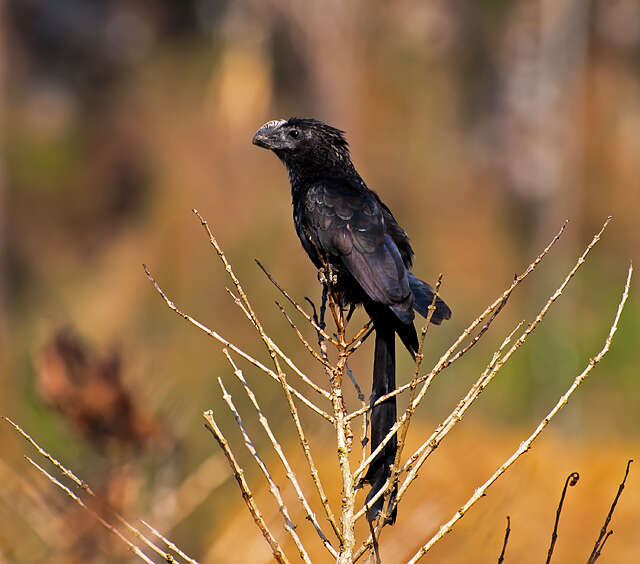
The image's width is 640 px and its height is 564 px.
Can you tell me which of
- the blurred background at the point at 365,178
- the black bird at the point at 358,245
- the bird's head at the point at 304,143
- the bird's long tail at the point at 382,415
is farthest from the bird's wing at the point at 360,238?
the blurred background at the point at 365,178

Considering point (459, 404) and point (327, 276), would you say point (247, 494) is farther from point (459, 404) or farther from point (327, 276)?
point (327, 276)

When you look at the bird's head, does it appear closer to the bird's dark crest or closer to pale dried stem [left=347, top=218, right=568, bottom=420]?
the bird's dark crest

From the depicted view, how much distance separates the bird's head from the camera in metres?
3.58

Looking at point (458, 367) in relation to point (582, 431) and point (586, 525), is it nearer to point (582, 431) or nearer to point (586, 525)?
point (582, 431)

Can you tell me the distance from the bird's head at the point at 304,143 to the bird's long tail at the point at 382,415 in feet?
3.00

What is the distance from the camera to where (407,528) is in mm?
2727

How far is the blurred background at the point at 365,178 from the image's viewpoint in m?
11.4

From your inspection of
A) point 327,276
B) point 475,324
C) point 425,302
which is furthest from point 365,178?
point 475,324

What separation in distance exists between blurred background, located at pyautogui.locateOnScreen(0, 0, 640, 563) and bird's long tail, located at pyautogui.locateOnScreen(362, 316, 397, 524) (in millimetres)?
4637

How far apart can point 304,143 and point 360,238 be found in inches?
28.1

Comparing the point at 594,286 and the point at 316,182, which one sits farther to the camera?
the point at 594,286

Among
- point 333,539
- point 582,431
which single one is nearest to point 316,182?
point 333,539

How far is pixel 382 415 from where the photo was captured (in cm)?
250

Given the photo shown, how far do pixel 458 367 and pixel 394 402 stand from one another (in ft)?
38.0
